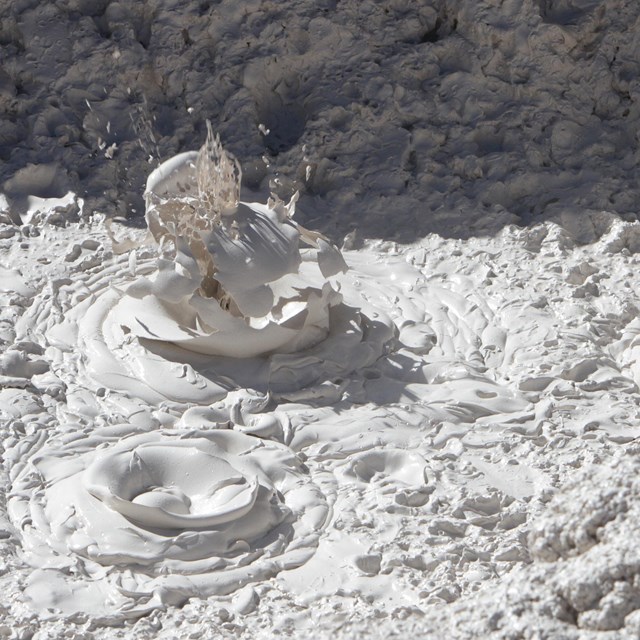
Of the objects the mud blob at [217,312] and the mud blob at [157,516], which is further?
the mud blob at [217,312]

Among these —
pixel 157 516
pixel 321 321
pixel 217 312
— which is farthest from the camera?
pixel 321 321

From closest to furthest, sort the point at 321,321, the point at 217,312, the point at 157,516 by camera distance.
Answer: the point at 157,516, the point at 217,312, the point at 321,321

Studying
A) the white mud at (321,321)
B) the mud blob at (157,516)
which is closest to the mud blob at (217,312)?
the white mud at (321,321)

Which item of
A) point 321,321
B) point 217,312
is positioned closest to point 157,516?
point 217,312

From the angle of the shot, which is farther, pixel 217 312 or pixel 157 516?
pixel 217 312

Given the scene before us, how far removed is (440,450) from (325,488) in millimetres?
361

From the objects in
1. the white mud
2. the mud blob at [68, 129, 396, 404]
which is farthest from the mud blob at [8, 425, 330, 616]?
the mud blob at [68, 129, 396, 404]

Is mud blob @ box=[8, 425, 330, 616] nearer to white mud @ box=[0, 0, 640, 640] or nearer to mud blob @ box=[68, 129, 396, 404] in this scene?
white mud @ box=[0, 0, 640, 640]

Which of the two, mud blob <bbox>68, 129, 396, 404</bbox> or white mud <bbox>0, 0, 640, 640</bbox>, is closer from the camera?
white mud <bbox>0, 0, 640, 640</bbox>

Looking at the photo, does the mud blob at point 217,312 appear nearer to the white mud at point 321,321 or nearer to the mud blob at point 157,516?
the white mud at point 321,321

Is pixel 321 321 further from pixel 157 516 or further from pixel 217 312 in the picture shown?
pixel 157 516

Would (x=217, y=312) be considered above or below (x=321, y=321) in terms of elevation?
above

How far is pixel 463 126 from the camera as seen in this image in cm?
526

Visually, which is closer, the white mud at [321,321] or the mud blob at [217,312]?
the white mud at [321,321]
